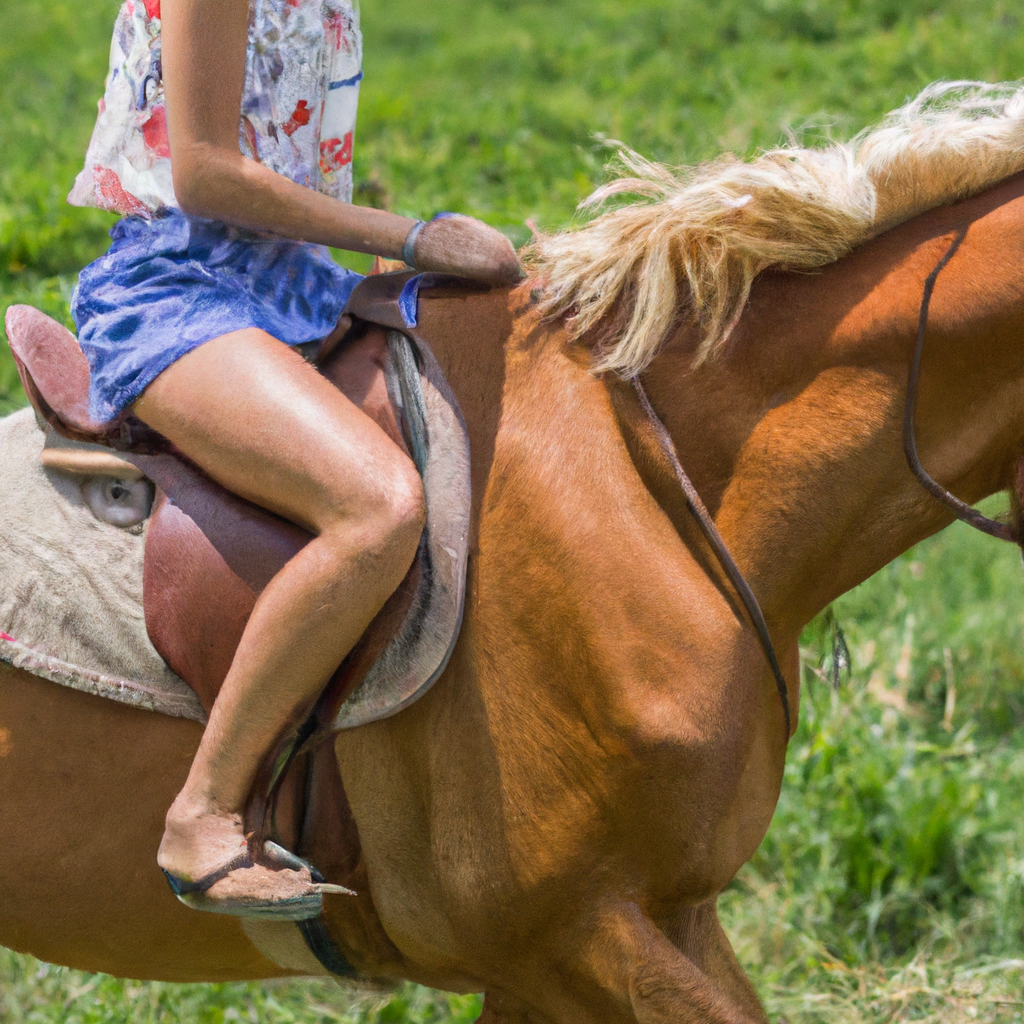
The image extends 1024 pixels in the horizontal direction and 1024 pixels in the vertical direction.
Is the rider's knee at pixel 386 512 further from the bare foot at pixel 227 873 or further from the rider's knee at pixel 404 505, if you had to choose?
the bare foot at pixel 227 873

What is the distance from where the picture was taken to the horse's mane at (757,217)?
2055 mm

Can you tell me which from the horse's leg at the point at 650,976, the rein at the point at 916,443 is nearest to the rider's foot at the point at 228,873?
the horse's leg at the point at 650,976

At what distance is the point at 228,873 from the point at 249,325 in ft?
3.02

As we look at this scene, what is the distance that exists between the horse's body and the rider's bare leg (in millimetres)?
196

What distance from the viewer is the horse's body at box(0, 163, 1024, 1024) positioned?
2062 millimetres

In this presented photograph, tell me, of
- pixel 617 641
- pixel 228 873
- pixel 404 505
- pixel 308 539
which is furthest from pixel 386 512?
pixel 228 873

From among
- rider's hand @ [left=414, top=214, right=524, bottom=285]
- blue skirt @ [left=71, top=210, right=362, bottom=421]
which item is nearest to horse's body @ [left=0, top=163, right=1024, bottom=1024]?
rider's hand @ [left=414, top=214, right=524, bottom=285]

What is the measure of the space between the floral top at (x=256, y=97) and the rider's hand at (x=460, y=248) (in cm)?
32

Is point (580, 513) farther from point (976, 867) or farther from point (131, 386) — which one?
point (976, 867)

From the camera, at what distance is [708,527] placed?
212cm

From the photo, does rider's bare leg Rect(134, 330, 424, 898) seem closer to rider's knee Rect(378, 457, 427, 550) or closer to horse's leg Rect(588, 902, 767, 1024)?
rider's knee Rect(378, 457, 427, 550)

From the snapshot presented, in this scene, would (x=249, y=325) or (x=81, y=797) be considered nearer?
(x=249, y=325)

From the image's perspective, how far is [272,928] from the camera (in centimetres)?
242

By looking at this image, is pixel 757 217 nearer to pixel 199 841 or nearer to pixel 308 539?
pixel 308 539
